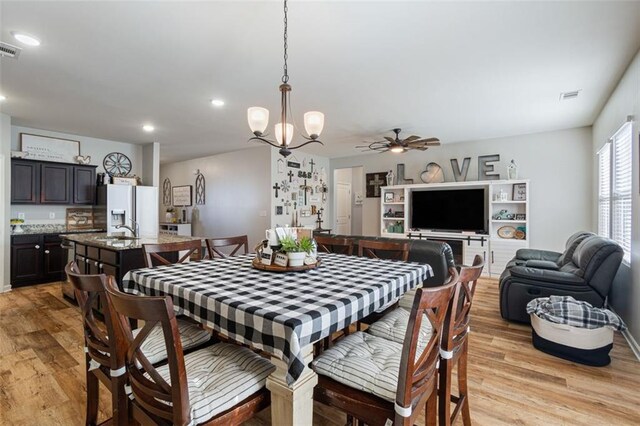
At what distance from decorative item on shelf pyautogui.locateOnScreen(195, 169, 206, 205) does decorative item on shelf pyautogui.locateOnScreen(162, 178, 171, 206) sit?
1396mm

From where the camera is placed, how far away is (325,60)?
2779 mm

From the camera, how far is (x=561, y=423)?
5.96 ft

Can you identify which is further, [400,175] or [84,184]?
[400,175]

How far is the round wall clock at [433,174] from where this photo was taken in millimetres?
6449

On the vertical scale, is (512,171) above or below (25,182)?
above

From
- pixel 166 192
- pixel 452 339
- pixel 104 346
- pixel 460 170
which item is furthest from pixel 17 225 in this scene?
pixel 460 170

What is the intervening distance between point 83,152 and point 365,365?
6.65 meters

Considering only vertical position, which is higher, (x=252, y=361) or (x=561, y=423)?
(x=252, y=361)

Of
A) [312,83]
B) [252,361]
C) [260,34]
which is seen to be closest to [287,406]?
[252,361]

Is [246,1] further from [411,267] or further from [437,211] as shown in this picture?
[437,211]

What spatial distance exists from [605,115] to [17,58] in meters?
6.59

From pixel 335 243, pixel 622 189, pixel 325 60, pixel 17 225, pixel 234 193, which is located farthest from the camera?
pixel 234 193

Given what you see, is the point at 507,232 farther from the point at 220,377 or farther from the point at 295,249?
the point at 220,377

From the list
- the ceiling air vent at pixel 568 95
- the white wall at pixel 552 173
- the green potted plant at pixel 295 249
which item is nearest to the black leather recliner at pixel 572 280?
the ceiling air vent at pixel 568 95
